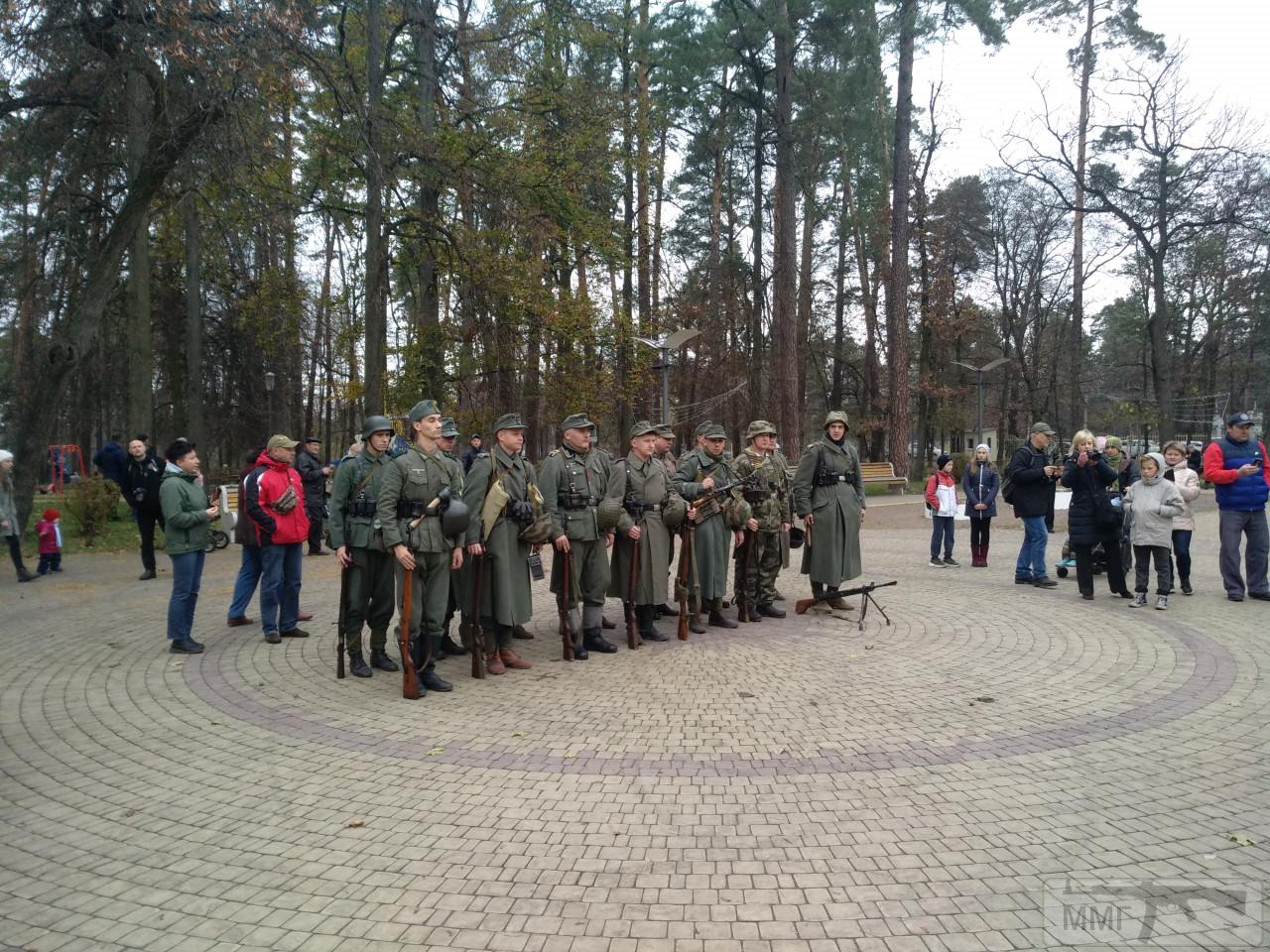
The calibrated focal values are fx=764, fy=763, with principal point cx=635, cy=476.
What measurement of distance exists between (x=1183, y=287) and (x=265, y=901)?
46.5m

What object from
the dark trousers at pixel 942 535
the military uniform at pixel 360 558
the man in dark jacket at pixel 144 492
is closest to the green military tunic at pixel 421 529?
the military uniform at pixel 360 558

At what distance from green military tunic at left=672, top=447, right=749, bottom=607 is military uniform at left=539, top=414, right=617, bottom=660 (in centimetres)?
106

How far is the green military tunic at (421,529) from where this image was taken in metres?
5.59

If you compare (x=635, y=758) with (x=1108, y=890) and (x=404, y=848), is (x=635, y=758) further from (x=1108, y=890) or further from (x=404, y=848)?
(x=1108, y=890)

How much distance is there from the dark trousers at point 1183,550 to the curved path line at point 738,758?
410 centimetres

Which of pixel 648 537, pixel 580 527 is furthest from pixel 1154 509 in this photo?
pixel 580 527

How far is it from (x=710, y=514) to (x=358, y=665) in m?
3.55

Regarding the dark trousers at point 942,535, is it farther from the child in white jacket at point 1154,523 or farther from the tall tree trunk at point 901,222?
the tall tree trunk at point 901,222

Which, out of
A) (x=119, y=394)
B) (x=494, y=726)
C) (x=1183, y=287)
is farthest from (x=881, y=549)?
(x=1183, y=287)

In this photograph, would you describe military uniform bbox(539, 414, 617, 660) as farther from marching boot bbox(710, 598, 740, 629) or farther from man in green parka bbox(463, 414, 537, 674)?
marching boot bbox(710, 598, 740, 629)

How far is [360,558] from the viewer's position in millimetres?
6258

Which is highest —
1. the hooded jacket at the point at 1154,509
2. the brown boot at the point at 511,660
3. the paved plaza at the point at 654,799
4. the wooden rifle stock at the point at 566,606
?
the hooded jacket at the point at 1154,509

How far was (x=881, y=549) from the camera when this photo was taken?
14266 millimetres

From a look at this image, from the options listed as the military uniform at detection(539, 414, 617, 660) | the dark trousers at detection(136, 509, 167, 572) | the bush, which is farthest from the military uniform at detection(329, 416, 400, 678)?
the bush
